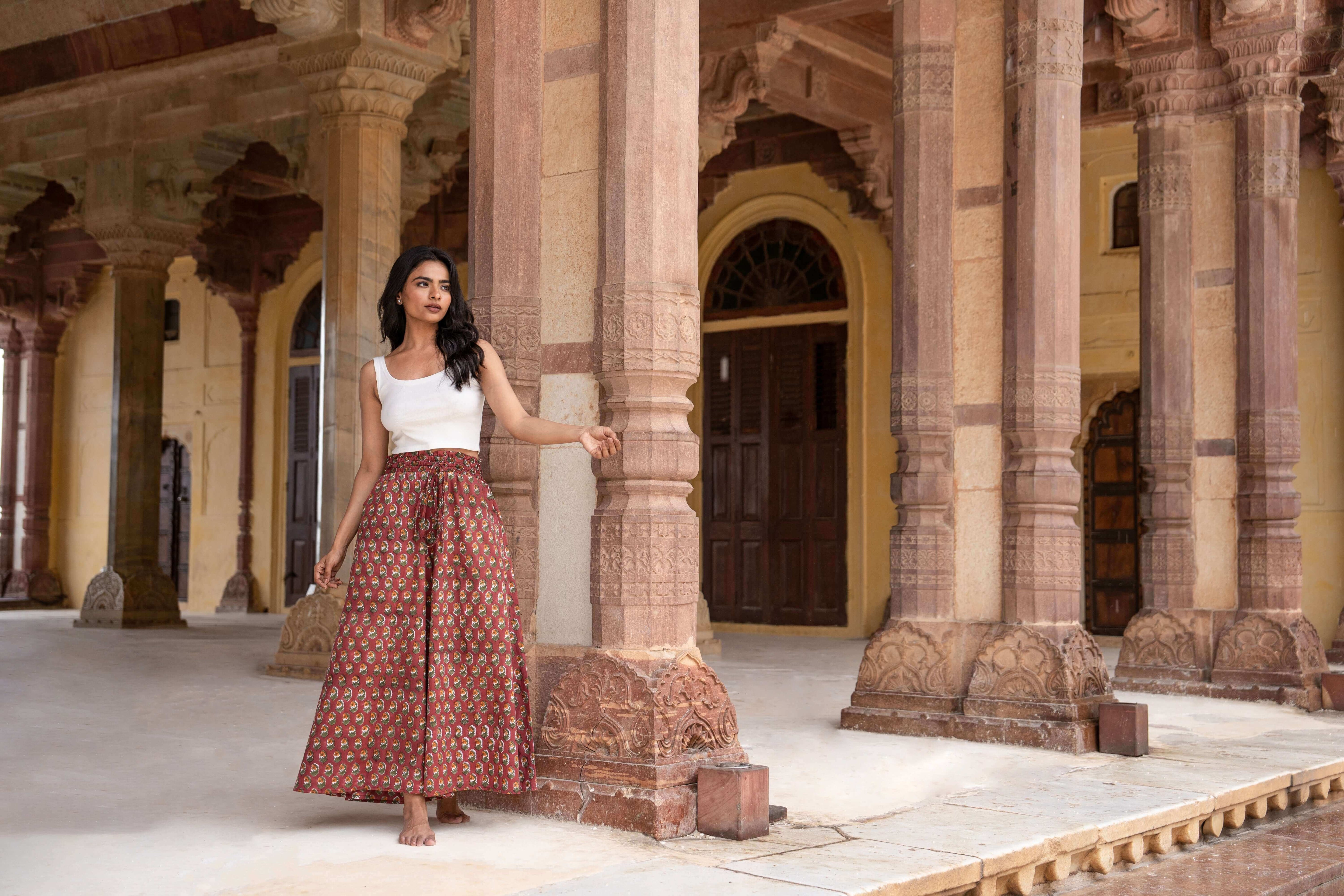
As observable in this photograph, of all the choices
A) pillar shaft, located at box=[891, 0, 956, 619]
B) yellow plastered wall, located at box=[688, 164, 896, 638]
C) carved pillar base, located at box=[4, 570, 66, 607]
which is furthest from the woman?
carved pillar base, located at box=[4, 570, 66, 607]

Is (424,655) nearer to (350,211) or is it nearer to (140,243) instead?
(350,211)

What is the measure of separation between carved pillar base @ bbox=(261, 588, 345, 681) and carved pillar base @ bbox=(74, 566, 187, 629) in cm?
544

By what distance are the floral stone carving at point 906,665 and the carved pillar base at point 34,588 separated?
1627 cm

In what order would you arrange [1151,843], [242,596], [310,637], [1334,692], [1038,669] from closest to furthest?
[1151,843] < [1038,669] < [1334,692] < [310,637] < [242,596]

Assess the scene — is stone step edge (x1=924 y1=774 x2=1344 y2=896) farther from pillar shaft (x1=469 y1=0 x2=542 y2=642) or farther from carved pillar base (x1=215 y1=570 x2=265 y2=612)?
carved pillar base (x1=215 y1=570 x2=265 y2=612)

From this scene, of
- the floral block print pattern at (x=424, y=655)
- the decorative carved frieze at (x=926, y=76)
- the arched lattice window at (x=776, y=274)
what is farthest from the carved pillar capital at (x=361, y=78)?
the arched lattice window at (x=776, y=274)

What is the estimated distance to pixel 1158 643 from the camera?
9148mm

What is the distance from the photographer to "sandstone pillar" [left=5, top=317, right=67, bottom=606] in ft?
65.8

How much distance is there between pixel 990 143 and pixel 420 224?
1158 centimetres

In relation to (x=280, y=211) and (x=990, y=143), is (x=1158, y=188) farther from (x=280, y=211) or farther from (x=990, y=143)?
(x=280, y=211)

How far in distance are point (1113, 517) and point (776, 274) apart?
14.6 ft

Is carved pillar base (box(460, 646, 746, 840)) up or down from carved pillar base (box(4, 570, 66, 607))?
up

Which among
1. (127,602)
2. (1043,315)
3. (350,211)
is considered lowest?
(127,602)

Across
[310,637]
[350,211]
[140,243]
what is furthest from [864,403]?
[140,243]
